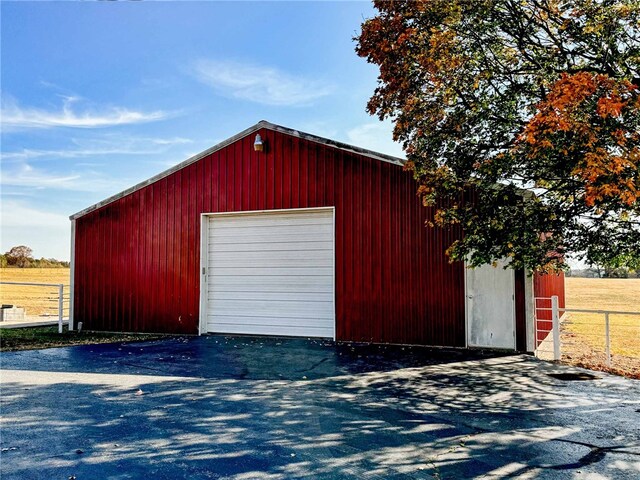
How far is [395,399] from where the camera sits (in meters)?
4.73

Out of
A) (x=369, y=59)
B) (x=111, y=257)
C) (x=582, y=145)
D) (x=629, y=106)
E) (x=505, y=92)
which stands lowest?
(x=111, y=257)

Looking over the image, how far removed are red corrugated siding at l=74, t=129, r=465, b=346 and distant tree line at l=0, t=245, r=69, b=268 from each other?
18.0m

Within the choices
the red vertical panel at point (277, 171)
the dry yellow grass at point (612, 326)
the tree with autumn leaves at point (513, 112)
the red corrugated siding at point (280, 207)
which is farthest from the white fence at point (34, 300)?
the dry yellow grass at point (612, 326)

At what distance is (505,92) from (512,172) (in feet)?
3.41

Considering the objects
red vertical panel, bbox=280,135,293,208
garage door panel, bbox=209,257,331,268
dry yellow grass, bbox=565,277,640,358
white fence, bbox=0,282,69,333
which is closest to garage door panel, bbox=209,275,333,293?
garage door panel, bbox=209,257,331,268

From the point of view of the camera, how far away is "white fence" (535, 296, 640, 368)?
6.88 meters

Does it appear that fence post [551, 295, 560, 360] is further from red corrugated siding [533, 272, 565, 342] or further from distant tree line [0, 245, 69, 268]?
distant tree line [0, 245, 69, 268]

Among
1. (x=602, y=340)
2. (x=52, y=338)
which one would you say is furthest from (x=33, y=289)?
(x=602, y=340)

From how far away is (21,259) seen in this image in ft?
83.1

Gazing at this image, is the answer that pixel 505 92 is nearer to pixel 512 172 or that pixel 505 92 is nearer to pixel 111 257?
pixel 512 172

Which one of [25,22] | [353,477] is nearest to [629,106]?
[353,477]

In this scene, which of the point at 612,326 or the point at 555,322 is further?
the point at 612,326

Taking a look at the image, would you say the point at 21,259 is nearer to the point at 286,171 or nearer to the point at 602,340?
the point at 286,171

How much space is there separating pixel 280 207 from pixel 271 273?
1438mm
